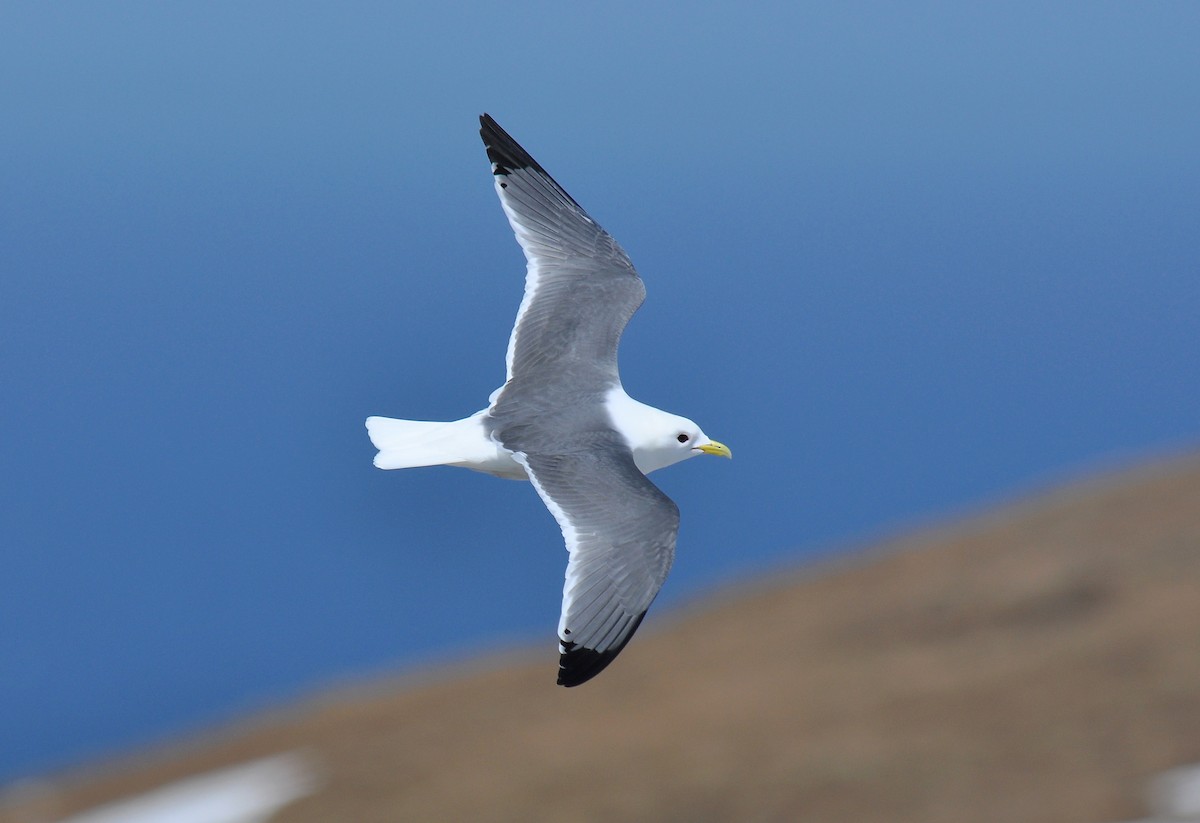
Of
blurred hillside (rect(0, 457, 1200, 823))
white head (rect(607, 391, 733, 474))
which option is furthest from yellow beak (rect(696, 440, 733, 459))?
blurred hillside (rect(0, 457, 1200, 823))

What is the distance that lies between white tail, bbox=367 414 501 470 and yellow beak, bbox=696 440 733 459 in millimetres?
1059

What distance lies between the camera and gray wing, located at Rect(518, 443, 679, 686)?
6172mm

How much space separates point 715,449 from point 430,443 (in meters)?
1.38

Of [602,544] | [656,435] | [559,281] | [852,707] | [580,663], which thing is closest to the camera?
[580,663]

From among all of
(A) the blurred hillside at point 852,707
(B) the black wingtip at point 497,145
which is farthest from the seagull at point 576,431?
(A) the blurred hillside at point 852,707

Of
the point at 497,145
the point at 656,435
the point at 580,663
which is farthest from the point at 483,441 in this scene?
the point at 497,145

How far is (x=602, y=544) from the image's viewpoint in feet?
21.3

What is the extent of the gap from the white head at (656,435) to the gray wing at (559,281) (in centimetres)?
32

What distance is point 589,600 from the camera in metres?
6.30

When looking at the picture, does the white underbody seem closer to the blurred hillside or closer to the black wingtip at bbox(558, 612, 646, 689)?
the black wingtip at bbox(558, 612, 646, 689)

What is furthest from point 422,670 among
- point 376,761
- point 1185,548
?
point 1185,548

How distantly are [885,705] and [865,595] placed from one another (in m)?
4.15

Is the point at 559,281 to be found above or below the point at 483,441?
above

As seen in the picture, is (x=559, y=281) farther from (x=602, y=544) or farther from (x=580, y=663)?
(x=580, y=663)
